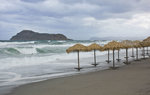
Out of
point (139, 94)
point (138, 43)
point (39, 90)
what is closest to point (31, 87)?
point (39, 90)

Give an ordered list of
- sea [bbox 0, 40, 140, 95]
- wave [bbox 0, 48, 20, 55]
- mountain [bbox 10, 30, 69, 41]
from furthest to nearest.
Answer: mountain [bbox 10, 30, 69, 41] → wave [bbox 0, 48, 20, 55] → sea [bbox 0, 40, 140, 95]

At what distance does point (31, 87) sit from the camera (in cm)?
729

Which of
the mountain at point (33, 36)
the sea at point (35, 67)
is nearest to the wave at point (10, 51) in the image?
the sea at point (35, 67)

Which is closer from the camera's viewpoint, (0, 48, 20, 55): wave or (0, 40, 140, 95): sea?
(0, 40, 140, 95): sea

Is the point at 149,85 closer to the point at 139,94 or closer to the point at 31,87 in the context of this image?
the point at 139,94

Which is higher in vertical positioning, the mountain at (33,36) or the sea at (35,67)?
the mountain at (33,36)

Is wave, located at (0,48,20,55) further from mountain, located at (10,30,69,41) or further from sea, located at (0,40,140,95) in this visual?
mountain, located at (10,30,69,41)

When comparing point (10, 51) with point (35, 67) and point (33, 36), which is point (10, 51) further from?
point (33, 36)

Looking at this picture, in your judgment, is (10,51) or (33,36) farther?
(33,36)

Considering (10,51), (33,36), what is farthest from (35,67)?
(33,36)

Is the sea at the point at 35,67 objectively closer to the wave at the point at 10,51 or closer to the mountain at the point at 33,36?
the wave at the point at 10,51

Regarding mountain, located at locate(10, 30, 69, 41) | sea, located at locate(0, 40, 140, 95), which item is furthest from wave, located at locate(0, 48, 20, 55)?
mountain, located at locate(10, 30, 69, 41)

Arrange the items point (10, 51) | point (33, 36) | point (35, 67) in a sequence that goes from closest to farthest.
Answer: point (35, 67), point (10, 51), point (33, 36)

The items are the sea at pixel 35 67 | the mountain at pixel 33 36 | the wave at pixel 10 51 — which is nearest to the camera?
the sea at pixel 35 67
